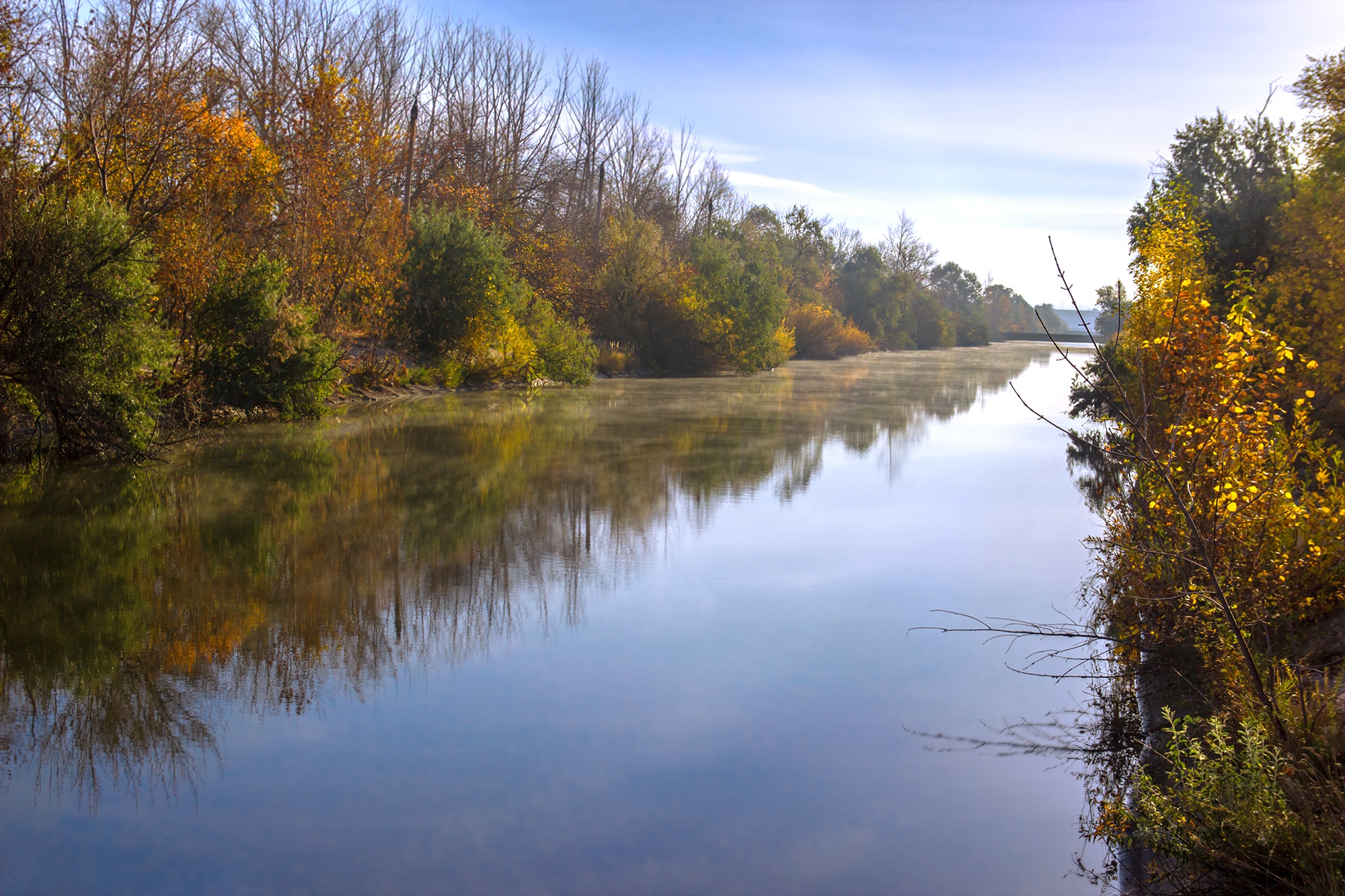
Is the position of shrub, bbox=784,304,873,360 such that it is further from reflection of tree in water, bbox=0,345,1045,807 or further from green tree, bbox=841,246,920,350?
reflection of tree in water, bbox=0,345,1045,807

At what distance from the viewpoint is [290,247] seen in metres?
19.2

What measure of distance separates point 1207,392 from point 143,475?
1116cm

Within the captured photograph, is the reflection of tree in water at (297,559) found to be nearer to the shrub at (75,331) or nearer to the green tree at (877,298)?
the shrub at (75,331)

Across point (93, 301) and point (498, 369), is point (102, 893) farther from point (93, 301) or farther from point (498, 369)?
point (498, 369)

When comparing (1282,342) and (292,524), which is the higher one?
(1282,342)

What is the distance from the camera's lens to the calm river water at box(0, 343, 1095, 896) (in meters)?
4.17

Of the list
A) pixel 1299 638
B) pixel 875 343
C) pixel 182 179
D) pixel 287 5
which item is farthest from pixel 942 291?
pixel 1299 638

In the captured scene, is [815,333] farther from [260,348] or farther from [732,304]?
[260,348]

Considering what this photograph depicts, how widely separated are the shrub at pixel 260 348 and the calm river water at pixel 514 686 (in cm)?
375

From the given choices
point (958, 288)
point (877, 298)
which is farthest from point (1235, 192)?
point (958, 288)

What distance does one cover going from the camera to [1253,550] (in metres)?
5.95

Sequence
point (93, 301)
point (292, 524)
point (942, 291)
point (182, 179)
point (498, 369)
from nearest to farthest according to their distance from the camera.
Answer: point (292, 524) < point (93, 301) < point (182, 179) < point (498, 369) < point (942, 291)

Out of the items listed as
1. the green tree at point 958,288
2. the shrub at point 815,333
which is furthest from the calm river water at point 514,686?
the green tree at point 958,288

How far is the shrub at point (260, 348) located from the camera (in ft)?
50.7
